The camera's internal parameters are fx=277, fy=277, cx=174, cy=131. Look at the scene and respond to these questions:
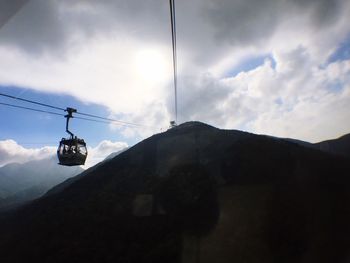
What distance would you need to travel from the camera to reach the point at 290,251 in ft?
75.9

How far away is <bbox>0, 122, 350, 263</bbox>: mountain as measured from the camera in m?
25.4

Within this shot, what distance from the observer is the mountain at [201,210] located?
2538 centimetres

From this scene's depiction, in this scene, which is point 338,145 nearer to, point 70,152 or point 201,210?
point 201,210

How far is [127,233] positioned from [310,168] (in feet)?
91.3

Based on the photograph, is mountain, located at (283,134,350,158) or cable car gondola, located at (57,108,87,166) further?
mountain, located at (283,134,350,158)

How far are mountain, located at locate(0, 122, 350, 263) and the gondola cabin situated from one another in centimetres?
1506

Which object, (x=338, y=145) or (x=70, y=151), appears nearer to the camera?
(x=70, y=151)

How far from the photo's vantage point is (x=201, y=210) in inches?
1455

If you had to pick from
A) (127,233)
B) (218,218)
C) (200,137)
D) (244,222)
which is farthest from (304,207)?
(200,137)

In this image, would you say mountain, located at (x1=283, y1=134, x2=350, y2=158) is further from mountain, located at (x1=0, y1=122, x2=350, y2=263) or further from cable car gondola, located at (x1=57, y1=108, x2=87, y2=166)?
cable car gondola, located at (x1=57, y1=108, x2=87, y2=166)

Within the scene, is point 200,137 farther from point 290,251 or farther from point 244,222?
point 290,251

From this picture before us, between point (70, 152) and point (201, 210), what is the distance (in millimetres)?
23820

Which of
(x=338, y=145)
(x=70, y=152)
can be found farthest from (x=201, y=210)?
(x=338, y=145)

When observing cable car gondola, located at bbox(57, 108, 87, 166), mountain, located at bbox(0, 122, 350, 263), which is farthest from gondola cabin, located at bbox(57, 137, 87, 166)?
mountain, located at bbox(0, 122, 350, 263)
